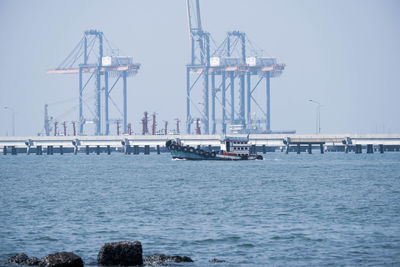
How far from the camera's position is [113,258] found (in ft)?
88.3

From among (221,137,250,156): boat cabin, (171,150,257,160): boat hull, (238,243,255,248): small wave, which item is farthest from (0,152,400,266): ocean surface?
(171,150,257,160): boat hull

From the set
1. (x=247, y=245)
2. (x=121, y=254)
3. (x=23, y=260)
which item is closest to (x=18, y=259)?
(x=23, y=260)

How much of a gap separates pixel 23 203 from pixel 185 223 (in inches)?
614

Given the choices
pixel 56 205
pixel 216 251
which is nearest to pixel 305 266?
pixel 216 251

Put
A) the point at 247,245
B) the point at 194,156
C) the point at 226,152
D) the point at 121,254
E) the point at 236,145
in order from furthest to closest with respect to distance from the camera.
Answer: the point at 194,156, the point at 236,145, the point at 226,152, the point at 247,245, the point at 121,254

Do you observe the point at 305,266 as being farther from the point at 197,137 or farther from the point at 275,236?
the point at 197,137

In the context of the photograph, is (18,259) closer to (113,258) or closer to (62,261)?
(62,261)

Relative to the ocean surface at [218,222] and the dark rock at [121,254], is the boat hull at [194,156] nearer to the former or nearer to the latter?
the ocean surface at [218,222]

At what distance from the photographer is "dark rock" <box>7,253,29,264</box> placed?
2767 centimetres

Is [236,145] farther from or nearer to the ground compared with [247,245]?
farther from the ground

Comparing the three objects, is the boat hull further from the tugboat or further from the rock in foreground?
the rock in foreground

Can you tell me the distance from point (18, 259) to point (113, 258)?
3.44 meters

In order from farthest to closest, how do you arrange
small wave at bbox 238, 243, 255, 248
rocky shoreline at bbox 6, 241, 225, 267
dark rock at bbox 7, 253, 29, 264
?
small wave at bbox 238, 243, 255, 248
dark rock at bbox 7, 253, 29, 264
rocky shoreline at bbox 6, 241, 225, 267

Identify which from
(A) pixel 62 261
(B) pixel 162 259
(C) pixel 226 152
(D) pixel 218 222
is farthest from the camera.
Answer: (C) pixel 226 152
